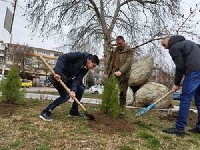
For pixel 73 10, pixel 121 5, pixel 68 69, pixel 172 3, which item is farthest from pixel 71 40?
pixel 68 69

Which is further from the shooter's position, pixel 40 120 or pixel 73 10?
pixel 73 10

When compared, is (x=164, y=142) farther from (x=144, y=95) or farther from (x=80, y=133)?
(x=144, y=95)

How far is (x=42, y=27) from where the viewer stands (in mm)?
13672

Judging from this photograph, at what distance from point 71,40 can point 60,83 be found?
10.8m

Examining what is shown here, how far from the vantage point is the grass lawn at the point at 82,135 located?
4137 millimetres

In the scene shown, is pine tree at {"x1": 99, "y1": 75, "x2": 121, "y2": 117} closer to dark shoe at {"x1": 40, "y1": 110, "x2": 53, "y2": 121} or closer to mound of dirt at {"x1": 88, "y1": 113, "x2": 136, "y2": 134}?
mound of dirt at {"x1": 88, "y1": 113, "x2": 136, "y2": 134}

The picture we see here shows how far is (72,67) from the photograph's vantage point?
18.4ft

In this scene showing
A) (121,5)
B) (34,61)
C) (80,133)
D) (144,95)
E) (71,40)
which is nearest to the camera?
(80,133)

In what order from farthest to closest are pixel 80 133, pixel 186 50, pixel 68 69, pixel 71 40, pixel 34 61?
pixel 34 61
pixel 71 40
pixel 68 69
pixel 186 50
pixel 80 133

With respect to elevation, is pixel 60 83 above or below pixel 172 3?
below

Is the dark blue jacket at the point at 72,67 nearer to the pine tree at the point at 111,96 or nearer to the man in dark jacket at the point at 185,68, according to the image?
the pine tree at the point at 111,96

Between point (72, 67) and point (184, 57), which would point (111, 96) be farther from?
point (184, 57)

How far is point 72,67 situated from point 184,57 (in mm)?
2074

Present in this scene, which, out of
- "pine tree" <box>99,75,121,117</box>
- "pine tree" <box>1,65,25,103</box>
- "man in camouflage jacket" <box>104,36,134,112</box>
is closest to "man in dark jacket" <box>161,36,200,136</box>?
"pine tree" <box>99,75,121,117</box>
